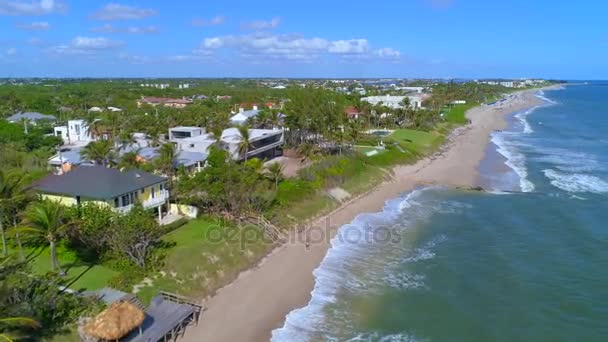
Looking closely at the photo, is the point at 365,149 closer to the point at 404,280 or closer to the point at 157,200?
the point at 157,200

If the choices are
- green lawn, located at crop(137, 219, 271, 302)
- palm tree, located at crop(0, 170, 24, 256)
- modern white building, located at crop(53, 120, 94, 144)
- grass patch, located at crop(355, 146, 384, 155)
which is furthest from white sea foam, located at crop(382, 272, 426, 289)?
modern white building, located at crop(53, 120, 94, 144)

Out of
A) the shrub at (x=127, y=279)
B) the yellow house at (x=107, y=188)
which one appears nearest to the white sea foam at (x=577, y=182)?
the yellow house at (x=107, y=188)

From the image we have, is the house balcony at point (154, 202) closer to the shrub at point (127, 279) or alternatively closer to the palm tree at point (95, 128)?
the shrub at point (127, 279)

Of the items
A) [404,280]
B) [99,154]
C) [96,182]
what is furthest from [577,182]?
[99,154]

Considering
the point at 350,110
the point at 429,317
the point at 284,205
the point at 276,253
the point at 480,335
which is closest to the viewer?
the point at 480,335

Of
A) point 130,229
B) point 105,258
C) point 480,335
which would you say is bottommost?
point 480,335

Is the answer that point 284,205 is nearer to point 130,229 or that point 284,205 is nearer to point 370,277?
point 370,277

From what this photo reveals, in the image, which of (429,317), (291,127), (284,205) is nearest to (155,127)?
(291,127)
